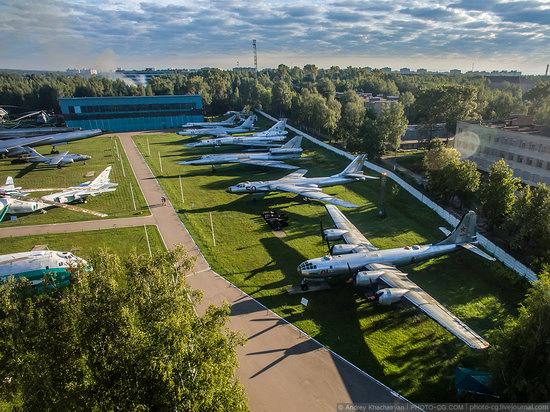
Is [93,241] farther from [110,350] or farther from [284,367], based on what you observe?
[110,350]

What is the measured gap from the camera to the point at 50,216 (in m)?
48.2

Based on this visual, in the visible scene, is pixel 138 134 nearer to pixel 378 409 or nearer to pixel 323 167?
pixel 323 167

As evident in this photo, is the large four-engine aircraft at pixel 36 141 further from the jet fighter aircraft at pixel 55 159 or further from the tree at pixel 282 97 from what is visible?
the tree at pixel 282 97

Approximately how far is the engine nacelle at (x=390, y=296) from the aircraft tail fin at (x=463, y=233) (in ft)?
34.4

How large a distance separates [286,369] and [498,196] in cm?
3348

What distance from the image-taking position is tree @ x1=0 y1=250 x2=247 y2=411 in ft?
41.1

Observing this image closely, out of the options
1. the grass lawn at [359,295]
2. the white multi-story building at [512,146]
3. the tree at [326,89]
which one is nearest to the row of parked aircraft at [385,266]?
the grass lawn at [359,295]

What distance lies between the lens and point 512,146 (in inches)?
2395

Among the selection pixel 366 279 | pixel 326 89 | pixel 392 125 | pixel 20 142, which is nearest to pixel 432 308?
pixel 366 279

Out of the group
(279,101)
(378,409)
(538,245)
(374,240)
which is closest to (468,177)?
(538,245)

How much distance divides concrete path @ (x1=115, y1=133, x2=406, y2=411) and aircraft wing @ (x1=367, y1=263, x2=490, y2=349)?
5.88 meters

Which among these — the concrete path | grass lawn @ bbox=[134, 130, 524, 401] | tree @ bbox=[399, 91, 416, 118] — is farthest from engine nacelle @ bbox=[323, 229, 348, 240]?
tree @ bbox=[399, 91, 416, 118]

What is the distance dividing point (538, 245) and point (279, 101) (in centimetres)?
11899

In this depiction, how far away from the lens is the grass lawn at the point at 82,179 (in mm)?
48469
